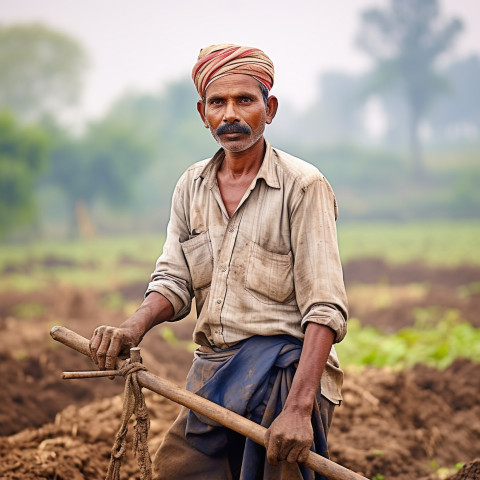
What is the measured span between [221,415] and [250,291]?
0.49 m

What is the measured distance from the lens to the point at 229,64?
8.70ft

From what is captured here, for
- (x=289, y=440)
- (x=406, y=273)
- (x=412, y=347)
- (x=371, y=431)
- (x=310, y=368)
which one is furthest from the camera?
(x=406, y=273)

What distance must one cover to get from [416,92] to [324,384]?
4628cm

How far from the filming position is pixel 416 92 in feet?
151

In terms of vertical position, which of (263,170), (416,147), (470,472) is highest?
(416,147)

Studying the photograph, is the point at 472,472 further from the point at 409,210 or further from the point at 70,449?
the point at 409,210

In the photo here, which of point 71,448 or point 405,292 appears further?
point 405,292

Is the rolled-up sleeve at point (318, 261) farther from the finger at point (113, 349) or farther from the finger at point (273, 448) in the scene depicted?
the finger at point (113, 349)

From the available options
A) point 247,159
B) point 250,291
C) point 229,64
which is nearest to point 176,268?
point 250,291

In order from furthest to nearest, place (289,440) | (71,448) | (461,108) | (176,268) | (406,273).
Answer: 1. (461,108)
2. (406,273)
3. (71,448)
4. (176,268)
5. (289,440)

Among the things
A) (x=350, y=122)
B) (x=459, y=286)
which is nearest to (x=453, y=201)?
(x=459, y=286)

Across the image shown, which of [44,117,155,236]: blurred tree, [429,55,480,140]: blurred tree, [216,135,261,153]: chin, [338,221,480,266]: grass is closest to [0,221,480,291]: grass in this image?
[338,221,480,266]: grass

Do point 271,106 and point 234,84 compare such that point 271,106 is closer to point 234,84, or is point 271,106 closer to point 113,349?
point 234,84

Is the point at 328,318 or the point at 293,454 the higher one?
the point at 328,318
